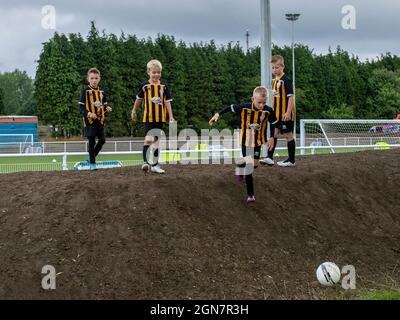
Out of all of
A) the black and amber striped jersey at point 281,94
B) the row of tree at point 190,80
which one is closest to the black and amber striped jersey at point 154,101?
the black and amber striped jersey at point 281,94

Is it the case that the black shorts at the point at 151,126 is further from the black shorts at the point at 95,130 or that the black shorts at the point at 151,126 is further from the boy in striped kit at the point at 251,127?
the black shorts at the point at 95,130

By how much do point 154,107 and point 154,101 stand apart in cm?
11

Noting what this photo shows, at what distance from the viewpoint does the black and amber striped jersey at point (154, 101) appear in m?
10.8

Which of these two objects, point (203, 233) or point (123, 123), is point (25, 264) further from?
point (123, 123)

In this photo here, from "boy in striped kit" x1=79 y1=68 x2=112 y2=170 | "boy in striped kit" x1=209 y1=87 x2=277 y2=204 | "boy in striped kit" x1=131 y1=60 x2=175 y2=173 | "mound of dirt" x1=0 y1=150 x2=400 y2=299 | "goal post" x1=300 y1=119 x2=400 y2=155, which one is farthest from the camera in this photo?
"goal post" x1=300 y1=119 x2=400 y2=155

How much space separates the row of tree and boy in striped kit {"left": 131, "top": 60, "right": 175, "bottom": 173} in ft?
134

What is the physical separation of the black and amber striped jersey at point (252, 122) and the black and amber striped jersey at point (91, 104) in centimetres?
285

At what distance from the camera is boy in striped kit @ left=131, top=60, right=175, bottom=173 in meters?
10.8

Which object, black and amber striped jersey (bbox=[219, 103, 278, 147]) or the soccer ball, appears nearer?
the soccer ball

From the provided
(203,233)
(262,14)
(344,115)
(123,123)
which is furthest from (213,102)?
(203,233)

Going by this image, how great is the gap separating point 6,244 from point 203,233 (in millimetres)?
2892

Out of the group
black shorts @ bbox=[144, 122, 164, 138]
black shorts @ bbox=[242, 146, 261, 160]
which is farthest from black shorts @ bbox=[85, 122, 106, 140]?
black shorts @ bbox=[242, 146, 261, 160]

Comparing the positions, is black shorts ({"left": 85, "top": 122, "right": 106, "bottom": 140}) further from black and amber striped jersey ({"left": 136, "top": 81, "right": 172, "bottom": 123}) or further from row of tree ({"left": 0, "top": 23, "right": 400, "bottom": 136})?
row of tree ({"left": 0, "top": 23, "right": 400, "bottom": 136})

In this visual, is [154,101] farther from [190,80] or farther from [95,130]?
[190,80]
